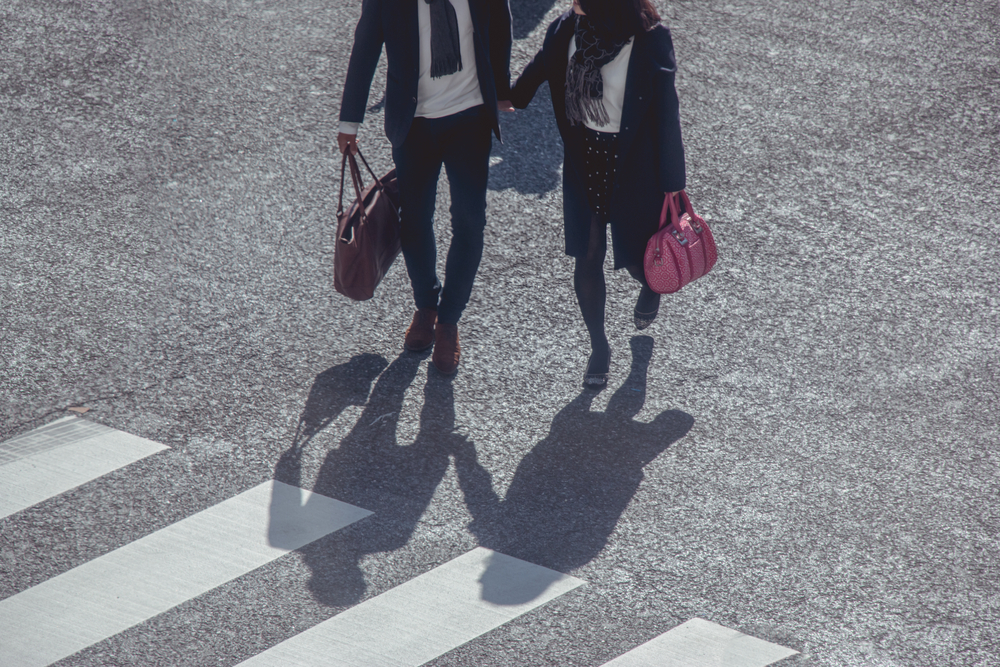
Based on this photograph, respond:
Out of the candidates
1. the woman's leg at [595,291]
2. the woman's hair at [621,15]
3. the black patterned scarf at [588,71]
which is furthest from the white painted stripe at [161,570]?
the woman's hair at [621,15]

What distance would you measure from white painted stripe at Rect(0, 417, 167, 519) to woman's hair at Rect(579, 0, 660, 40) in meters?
2.73

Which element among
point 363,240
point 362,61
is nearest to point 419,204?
point 363,240

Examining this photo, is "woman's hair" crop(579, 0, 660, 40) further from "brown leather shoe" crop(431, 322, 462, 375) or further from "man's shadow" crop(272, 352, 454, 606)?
"man's shadow" crop(272, 352, 454, 606)

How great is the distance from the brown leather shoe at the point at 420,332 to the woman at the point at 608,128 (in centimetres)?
82

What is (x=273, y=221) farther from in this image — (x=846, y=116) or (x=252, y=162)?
(x=846, y=116)

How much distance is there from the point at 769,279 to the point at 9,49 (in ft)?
19.7

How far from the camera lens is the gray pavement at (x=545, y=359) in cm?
362

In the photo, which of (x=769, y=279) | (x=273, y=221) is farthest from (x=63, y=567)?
(x=769, y=279)

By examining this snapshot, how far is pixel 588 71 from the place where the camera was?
4.12m

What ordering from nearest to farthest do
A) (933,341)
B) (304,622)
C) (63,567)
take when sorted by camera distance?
(304,622) < (63,567) < (933,341)

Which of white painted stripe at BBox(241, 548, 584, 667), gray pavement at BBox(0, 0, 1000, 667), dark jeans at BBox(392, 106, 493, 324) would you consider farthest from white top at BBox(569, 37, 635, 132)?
white painted stripe at BBox(241, 548, 584, 667)

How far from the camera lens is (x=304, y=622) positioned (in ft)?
11.4

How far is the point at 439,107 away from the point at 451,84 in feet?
0.40

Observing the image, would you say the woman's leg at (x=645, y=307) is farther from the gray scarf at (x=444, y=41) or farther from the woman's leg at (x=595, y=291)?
the gray scarf at (x=444, y=41)
